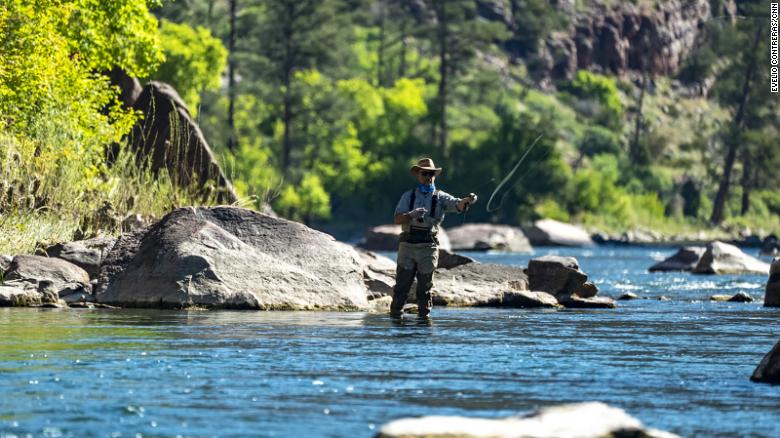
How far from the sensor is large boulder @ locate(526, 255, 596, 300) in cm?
2231

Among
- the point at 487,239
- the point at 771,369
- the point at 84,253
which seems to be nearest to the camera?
the point at 771,369

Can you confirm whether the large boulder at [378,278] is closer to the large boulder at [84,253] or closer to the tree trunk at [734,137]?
the large boulder at [84,253]

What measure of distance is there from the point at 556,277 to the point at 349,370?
1048 centimetres

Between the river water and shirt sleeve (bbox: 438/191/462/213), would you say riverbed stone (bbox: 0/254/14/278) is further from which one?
shirt sleeve (bbox: 438/191/462/213)

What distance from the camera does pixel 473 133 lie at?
91.4m

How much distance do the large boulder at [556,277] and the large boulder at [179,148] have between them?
17.7 ft

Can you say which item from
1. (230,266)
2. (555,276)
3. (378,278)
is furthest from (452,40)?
(230,266)

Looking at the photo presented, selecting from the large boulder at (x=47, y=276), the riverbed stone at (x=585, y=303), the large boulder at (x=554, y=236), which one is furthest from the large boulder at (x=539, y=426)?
the large boulder at (x=554, y=236)

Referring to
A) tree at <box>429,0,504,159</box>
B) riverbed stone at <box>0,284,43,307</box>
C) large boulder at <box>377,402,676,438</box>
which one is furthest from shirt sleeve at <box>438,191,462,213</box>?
tree at <box>429,0,504,159</box>

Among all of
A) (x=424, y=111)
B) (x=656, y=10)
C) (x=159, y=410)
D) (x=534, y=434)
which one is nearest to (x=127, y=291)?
(x=159, y=410)

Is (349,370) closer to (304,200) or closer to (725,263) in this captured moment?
(725,263)

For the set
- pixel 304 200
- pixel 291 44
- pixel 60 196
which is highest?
pixel 291 44

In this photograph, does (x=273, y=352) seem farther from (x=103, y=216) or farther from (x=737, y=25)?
(x=737, y=25)

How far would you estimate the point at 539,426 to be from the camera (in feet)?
27.4
